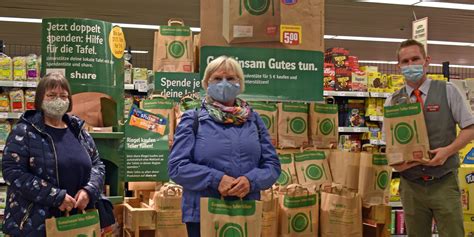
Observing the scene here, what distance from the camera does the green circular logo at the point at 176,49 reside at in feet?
15.4

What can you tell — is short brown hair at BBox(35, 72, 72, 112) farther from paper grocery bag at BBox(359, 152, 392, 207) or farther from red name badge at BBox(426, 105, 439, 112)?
red name badge at BBox(426, 105, 439, 112)

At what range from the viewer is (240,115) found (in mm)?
2689

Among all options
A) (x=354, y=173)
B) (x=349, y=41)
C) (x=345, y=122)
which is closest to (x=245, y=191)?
(x=354, y=173)

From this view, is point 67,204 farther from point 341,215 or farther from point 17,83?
point 17,83

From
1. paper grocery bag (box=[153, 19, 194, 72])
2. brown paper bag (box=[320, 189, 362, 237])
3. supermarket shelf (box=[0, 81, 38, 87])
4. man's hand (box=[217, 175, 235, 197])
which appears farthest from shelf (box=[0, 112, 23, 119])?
man's hand (box=[217, 175, 235, 197])

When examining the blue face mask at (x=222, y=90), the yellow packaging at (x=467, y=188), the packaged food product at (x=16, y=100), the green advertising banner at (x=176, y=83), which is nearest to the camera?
the blue face mask at (x=222, y=90)

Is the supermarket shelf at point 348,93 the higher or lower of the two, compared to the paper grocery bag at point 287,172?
higher

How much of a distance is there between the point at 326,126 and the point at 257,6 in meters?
1.03

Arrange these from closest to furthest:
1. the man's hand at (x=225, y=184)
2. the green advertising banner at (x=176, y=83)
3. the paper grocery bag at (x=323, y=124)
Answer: the man's hand at (x=225, y=184)
the paper grocery bag at (x=323, y=124)
the green advertising banner at (x=176, y=83)

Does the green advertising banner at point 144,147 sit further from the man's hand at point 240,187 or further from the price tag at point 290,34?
the man's hand at point 240,187

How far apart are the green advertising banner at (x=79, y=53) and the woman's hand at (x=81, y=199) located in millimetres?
882

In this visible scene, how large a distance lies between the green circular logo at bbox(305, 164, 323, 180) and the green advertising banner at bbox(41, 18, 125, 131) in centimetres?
141

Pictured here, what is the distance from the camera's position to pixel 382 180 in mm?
3723

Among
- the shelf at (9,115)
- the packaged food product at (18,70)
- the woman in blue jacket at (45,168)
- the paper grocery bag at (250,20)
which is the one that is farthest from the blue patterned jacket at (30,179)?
the packaged food product at (18,70)
